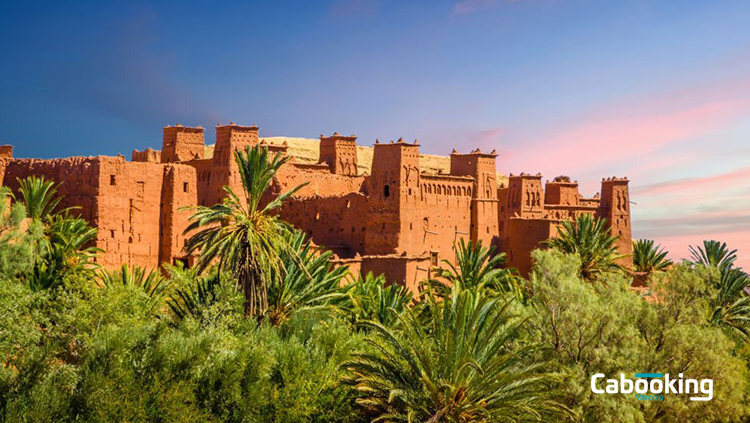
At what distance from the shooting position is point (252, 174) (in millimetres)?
19828

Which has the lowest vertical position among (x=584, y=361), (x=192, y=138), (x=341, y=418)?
(x=341, y=418)

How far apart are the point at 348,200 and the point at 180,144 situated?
13.1m

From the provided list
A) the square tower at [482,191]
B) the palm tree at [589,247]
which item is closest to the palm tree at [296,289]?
the palm tree at [589,247]

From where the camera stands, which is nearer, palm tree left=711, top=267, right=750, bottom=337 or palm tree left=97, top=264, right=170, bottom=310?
palm tree left=97, top=264, right=170, bottom=310

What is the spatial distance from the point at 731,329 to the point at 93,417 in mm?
26398

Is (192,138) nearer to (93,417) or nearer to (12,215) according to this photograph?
(12,215)

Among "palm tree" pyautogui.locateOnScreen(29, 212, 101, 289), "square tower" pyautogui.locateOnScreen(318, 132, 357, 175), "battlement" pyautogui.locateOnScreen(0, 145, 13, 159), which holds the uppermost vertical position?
"square tower" pyautogui.locateOnScreen(318, 132, 357, 175)

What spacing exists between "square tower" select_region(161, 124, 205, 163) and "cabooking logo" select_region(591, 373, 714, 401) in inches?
1311

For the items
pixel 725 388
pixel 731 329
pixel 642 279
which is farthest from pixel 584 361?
pixel 642 279

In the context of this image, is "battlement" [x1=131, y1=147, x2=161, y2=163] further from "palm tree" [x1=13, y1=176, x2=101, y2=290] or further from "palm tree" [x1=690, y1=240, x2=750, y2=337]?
"palm tree" [x1=690, y1=240, x2=750, y2=337]

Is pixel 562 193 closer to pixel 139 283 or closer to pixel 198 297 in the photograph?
pixel 139 283

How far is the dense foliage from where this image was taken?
1504cm

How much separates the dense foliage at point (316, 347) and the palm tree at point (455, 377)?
4cm

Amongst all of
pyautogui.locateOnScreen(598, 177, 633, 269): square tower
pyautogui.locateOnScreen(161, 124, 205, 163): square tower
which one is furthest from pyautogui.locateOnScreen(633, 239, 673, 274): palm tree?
pyautogui.locateOnScreen(161, 124, 205, 163): square tower
